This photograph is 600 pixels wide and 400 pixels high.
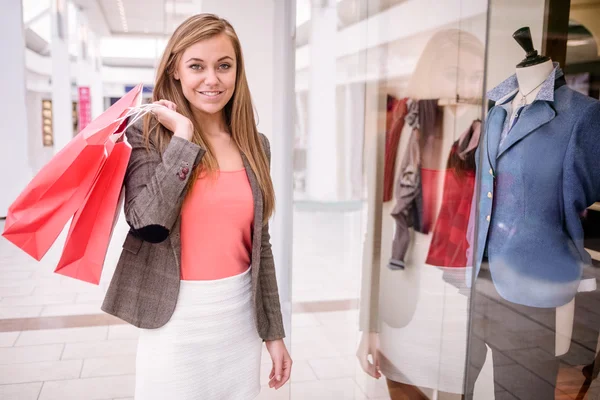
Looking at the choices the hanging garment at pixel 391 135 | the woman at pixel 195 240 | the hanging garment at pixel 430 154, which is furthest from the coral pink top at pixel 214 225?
the hanging garment at pixel 391 135

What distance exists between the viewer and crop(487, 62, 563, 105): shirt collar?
1.41 metres

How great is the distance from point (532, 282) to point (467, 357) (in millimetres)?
418

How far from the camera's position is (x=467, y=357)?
70.0 inches

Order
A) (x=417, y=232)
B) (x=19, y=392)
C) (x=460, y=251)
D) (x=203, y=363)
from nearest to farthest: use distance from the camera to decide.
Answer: (x=203, y=363)
(x=460, y=251)
(x=417, y=232)
(x=19, y=392)

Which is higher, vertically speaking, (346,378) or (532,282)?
(532,282)

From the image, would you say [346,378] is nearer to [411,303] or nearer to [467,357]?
[411,303]

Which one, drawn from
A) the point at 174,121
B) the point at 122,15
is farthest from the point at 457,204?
the point at 122,15

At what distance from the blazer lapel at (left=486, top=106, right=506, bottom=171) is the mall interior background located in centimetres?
8

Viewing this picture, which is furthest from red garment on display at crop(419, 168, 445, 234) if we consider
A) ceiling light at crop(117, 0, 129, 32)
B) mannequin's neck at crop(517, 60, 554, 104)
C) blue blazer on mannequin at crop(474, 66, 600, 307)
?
ceiling light at crop(117, 0, 129, 32)

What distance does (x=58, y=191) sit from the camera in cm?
114

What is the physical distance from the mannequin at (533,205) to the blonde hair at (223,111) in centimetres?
71

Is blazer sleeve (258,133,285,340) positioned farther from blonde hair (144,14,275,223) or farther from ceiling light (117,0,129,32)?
ceiling light (117,0,129,32)

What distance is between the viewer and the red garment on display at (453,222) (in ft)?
6.20

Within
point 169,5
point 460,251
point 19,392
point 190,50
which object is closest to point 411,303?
point 460,251
